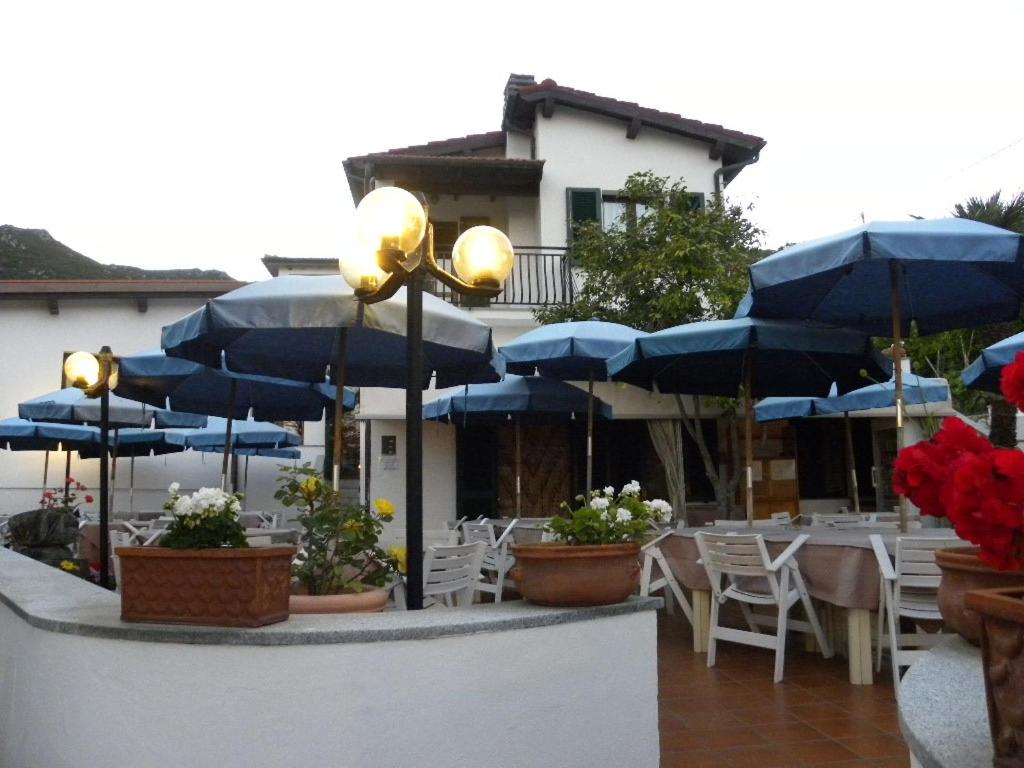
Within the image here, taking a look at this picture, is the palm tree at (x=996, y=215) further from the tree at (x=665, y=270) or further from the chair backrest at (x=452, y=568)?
the chair backrest at (x=452, y=568)

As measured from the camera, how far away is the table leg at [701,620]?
5.77 meters

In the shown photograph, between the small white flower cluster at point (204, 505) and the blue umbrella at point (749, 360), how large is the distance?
4.23m

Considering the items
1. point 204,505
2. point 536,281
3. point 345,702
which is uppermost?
point 536,281

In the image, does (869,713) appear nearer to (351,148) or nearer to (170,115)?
(351,148)

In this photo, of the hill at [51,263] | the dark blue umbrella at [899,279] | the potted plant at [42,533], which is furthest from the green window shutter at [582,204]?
the hill at [51,263]

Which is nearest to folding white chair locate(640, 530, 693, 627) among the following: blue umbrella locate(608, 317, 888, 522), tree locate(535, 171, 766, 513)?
blue umbrella locate(608, 317, 888, 522)

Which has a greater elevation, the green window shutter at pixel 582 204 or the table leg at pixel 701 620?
the green window shutter at pixel 582 204

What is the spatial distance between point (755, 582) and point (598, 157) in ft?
30.9

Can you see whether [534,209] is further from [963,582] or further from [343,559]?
[963,582]

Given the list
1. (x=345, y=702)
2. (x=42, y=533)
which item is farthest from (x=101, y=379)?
(x=345, y=702)

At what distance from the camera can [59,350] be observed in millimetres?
16703

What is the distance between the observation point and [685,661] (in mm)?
5465

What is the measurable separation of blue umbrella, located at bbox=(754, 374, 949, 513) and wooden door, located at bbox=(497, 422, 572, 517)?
271 cm

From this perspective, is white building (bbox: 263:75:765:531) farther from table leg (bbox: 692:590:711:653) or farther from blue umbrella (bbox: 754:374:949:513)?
table leg (bbox: 692:590:711:653)
